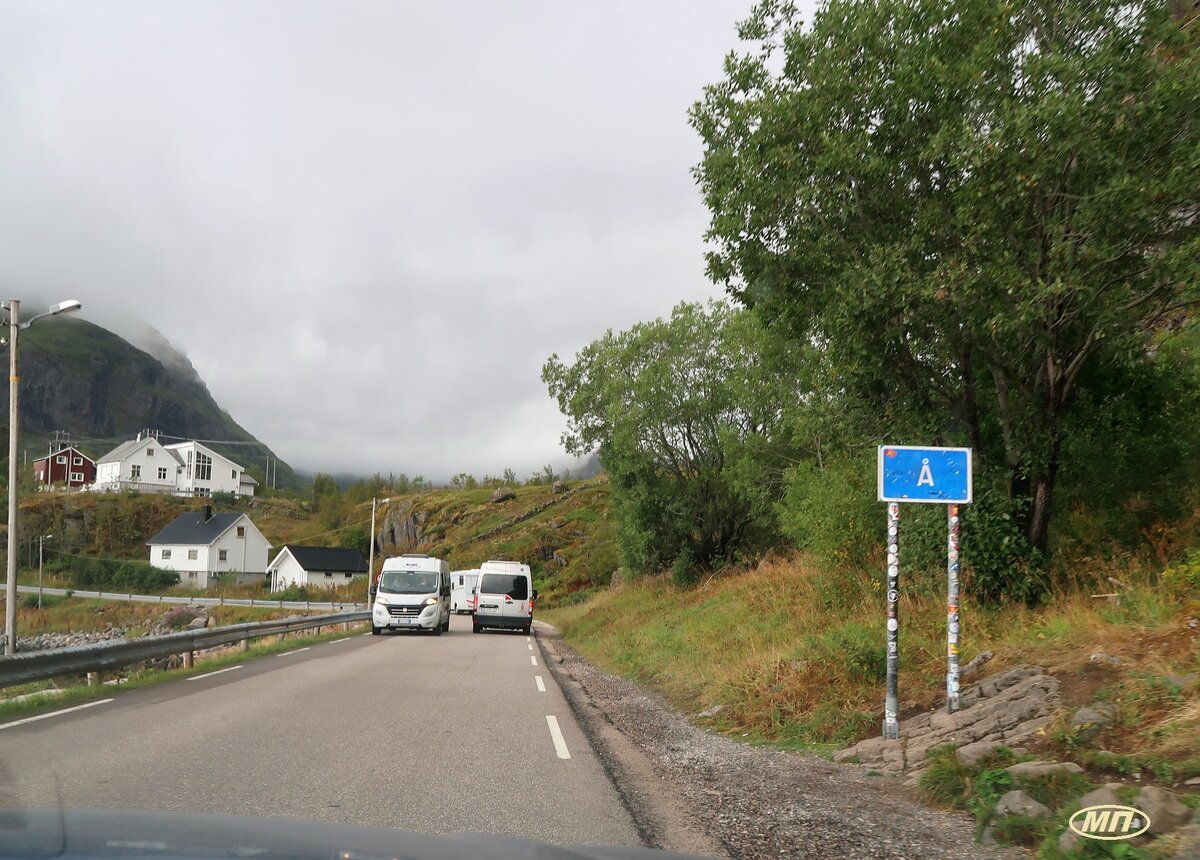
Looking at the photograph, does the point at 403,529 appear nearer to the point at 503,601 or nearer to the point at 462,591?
the point at 462,591

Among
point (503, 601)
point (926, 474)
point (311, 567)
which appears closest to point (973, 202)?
point (926, 474)

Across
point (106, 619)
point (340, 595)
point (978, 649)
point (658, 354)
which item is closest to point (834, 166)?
point (978, 649)

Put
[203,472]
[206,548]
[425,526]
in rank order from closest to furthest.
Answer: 1. [206,548]
2. [425,526]
3. [203,472]

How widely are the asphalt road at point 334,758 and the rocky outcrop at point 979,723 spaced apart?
2.73 m

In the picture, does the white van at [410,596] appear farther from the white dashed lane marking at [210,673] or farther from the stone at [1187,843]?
the stone at [1187,843]

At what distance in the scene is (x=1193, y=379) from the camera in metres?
11.3

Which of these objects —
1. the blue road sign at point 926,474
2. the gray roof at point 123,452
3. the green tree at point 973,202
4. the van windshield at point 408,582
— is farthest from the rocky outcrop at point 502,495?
the blue road sign at point 926,474

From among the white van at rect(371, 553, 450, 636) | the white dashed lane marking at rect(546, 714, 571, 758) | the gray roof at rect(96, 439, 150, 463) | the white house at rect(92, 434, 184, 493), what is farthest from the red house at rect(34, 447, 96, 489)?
the white dashed lane marking at rect(546, 714, 571, 758)

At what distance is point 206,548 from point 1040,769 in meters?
89.5

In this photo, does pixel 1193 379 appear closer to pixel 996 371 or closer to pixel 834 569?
pixel 996 371

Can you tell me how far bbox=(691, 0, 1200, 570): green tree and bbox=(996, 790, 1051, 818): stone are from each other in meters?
5.48

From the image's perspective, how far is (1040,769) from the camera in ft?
20.1

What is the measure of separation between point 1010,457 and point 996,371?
1.13 m

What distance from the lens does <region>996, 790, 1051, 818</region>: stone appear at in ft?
Answer: 18.7
